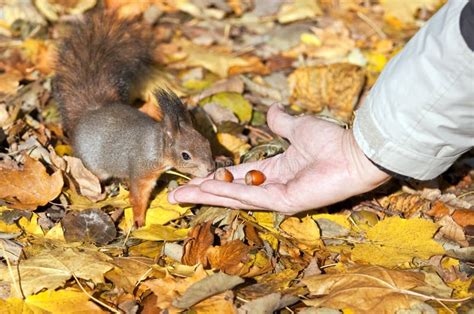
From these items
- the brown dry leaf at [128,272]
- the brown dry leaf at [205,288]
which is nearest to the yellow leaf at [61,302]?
the brown dry leaf at [128,272]

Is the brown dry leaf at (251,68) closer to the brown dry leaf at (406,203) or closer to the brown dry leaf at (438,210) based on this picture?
the brown dry leaf at (406,203)

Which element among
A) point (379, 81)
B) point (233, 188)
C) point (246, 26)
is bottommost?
point (246, 26)

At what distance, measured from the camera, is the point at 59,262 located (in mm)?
2141

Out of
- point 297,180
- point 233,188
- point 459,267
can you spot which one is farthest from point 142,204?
point 459,267

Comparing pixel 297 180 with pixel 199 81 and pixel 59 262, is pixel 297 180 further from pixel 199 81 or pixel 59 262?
pixel 199 81

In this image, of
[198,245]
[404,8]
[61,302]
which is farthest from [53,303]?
[404,8]

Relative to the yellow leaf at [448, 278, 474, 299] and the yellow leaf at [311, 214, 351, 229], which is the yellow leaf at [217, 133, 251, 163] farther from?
the yellow leaf at [448, 278, 474, 299]

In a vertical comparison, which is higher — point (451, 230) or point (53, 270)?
point (53, 270)

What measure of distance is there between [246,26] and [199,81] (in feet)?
2.76

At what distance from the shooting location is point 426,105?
202cm

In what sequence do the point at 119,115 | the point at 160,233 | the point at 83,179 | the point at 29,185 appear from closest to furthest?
the point at 160,233 < the point at 29,185 < the point at 83,179 < the point at 119,115

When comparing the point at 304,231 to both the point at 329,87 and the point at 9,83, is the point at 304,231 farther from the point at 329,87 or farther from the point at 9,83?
the point at 9,83

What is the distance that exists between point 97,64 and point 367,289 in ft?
5.55

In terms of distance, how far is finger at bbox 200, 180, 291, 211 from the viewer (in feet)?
7.73
